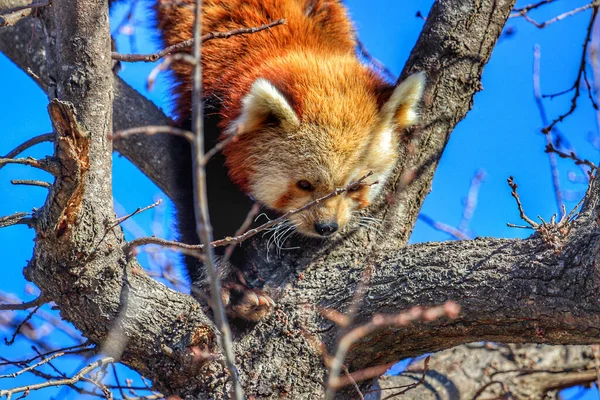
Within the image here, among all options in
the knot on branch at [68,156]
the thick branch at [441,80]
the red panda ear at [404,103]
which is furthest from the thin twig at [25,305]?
the red panda ear at [404,103]

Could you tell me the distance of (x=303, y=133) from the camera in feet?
12.4

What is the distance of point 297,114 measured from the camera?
12.4 feet

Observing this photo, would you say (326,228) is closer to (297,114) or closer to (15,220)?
(297,114)

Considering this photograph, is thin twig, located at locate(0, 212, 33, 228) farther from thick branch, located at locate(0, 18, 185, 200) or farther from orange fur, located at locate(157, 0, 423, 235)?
thick branch, located at locate(0, 18, 185, 200)

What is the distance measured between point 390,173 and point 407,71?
0.66 metres

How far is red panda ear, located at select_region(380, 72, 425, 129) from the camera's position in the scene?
3.73m

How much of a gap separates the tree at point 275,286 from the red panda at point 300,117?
41 centimetres

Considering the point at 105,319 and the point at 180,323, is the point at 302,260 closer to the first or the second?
the point at 180,323

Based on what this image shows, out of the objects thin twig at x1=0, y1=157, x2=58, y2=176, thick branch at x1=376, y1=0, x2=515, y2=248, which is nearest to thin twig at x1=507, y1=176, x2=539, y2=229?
thick branch at x1=376, y1=0, x2=515, y2=248

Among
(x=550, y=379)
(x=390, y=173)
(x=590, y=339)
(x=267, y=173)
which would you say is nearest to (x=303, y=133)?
(x=267, y=173)

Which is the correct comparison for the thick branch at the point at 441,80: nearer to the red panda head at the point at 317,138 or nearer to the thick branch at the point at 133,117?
the red panda head at the point at 317,138

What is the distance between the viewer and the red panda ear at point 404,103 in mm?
3730

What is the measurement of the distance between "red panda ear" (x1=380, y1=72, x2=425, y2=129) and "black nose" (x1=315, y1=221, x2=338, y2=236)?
741mm

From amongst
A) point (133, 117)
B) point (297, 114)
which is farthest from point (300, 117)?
point (133, 117)
